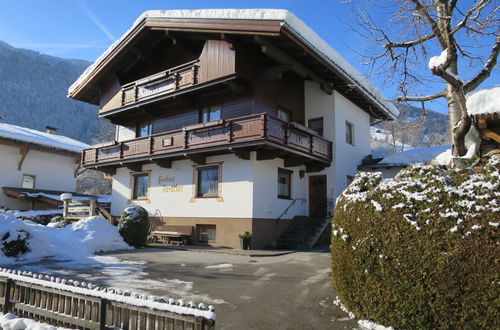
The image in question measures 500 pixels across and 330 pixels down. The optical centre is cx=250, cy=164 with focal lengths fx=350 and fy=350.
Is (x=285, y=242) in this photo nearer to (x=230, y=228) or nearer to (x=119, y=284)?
(x=230, y=228)

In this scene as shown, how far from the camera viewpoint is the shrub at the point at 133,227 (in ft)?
51.2

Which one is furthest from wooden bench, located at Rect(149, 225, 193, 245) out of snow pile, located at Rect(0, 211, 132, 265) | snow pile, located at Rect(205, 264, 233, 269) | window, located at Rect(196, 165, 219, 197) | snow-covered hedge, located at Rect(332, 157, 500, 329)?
snow-covered hedge, located at Rect(332, 157, 500, 329)

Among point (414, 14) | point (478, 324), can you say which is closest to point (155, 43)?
point (414, 14)

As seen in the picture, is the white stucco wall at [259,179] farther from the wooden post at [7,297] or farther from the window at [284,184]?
the wooden post at [7,297]

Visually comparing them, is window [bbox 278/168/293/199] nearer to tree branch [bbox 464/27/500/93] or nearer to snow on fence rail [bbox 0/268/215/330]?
tree branch [bbox 464/27/500/93]

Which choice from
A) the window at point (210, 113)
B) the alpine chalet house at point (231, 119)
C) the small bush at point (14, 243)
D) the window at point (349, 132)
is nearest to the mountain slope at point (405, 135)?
the window at point (349, 132)

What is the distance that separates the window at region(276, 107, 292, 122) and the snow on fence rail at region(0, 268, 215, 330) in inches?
546

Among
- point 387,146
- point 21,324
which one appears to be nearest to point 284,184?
point 21,324

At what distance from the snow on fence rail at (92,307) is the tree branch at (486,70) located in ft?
25.7

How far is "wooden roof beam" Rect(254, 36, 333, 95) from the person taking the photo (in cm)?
1462

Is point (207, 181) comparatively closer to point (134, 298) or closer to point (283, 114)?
point (283, 114)

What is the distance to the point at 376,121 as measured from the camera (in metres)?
25.4

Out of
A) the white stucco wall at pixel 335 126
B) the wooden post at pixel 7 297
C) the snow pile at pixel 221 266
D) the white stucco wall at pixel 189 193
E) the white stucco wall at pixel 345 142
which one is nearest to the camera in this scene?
the wooden post at pixel 7 297

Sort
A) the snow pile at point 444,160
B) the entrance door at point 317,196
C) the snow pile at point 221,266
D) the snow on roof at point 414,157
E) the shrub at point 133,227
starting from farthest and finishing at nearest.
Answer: the snow on roof at point 414,157
the entrance door at point 317,196
the shrub at point 133,227
the snow pile at point 221,266
the snow pile at point 444,160
